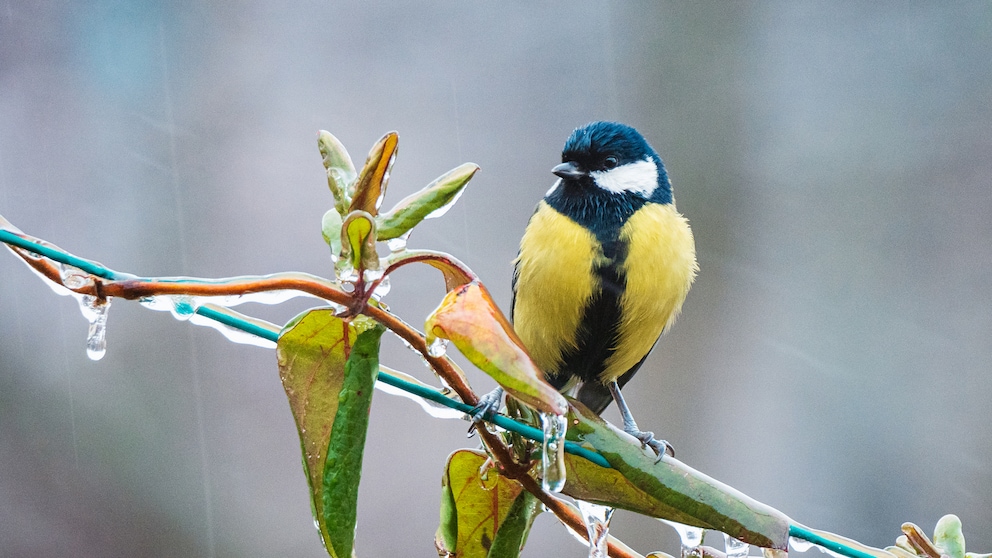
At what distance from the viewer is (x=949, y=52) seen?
4.26 metres

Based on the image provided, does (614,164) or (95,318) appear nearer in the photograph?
(95,318)

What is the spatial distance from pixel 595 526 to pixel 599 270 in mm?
696

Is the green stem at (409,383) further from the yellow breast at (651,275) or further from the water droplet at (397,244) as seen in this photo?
the yellow breast at (651,275)

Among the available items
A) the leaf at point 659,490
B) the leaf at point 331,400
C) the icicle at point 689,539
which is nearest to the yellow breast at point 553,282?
the icicle at point 689,539

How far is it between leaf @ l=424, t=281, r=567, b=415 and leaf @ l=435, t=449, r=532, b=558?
0.22 meters

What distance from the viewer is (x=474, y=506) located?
72 centimetres

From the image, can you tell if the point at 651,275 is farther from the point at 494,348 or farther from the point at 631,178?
the point at 494,348

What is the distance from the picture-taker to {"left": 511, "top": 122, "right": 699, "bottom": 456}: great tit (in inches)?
54.2

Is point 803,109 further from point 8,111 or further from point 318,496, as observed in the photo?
point 318,496

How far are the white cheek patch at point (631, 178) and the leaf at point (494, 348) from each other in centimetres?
103

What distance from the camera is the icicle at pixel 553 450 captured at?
0.57 m

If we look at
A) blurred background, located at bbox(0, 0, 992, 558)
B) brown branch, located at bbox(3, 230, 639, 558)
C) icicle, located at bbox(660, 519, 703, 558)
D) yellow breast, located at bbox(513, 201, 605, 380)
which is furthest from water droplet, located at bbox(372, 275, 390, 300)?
blurred background, located at bbox(0, 0, 992, 558)

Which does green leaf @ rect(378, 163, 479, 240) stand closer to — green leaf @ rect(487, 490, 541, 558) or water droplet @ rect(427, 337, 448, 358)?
water droplet @ rect(427, 337, 448, 358)

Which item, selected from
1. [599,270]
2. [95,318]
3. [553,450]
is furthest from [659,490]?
[599,270]
